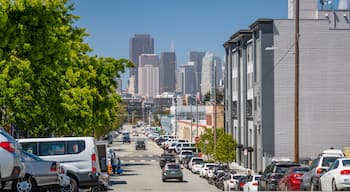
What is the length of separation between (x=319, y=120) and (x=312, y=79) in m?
3.61

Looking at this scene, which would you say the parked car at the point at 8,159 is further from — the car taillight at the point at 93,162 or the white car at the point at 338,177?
the white car at the point at 338,177

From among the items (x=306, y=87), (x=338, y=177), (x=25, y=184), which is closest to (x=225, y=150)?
(x=306, y=87)

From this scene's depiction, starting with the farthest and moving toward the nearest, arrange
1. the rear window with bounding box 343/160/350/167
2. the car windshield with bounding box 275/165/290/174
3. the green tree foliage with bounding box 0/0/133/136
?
the car windshield with bounding box 275/165/290/174
the green tree foliage with bounding box 0/0/133/136
the rear window with bounding box 343/160/350/167

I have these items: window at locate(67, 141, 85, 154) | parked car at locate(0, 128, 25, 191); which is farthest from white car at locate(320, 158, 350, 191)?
parked car at locate(0, 128, 25, 191)

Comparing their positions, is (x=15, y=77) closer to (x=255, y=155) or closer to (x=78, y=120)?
(x=78, y=120)

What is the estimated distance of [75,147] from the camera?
26703mm

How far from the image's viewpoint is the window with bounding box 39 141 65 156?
1059 inches

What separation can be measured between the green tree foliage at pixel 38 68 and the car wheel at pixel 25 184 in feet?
16.2

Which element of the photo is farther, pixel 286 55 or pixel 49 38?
pixel 286 55

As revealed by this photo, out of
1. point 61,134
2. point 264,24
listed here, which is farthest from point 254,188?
point 264,24

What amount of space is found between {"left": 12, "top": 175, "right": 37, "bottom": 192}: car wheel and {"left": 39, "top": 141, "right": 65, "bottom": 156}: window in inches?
211

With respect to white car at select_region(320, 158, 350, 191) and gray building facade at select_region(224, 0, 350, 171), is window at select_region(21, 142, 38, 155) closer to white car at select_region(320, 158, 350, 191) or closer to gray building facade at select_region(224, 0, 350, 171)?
white car at select_region(320, 158, 350, 191)

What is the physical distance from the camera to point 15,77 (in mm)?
29000

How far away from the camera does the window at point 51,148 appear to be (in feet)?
88.2
